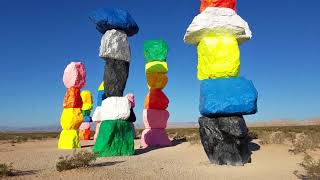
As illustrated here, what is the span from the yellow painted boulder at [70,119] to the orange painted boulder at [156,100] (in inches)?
150

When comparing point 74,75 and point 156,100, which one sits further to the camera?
point 74,75

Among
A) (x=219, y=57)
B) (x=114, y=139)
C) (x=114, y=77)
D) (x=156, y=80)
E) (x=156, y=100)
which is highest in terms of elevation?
(x=156, y=80)

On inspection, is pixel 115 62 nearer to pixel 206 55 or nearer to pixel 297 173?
pixel 206 55

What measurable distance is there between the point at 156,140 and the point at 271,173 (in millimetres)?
10541

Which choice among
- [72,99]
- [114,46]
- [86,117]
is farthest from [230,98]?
[86,117]

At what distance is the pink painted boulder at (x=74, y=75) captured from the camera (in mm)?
20125

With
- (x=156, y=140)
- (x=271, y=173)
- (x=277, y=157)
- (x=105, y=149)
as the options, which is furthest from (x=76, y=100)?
(x=271, y=173)

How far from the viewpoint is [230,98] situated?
36.3ft

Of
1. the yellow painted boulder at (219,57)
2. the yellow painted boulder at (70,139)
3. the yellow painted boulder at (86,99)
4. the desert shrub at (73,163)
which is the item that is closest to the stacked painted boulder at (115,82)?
the desert shrub at (73,163)

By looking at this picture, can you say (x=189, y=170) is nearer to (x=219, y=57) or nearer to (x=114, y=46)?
(x=219, y=57)

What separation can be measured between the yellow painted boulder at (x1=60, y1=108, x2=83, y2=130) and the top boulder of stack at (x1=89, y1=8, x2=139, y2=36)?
599 cm

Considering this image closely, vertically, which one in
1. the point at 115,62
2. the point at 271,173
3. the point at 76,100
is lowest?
the point at 271,173

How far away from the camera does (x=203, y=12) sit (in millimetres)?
11914

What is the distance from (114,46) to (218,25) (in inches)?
200
